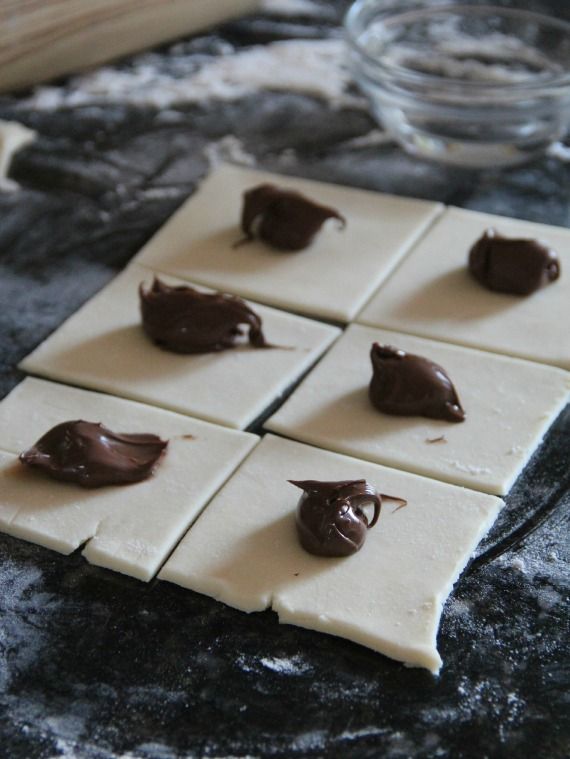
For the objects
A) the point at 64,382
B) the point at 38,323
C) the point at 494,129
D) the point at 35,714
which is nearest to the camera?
the point at 35,714

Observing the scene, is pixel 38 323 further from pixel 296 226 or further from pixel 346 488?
pixel 346 488

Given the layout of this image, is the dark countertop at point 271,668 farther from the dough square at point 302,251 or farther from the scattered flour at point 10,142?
the scattered flour at point 10,142

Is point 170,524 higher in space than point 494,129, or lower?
lower

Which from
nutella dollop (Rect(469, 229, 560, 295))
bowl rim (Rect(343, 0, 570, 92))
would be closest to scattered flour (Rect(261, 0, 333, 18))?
bowl rim (Rect(343, 0, 570, 92))

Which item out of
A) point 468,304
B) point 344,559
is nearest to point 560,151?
point 468,304

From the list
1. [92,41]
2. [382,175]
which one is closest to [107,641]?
[382,175]

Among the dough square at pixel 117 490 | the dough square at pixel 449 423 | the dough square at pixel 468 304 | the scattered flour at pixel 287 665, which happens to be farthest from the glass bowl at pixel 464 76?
the scattered flour at pixel 287 665

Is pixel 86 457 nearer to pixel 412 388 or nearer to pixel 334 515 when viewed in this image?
pixel 334 515
